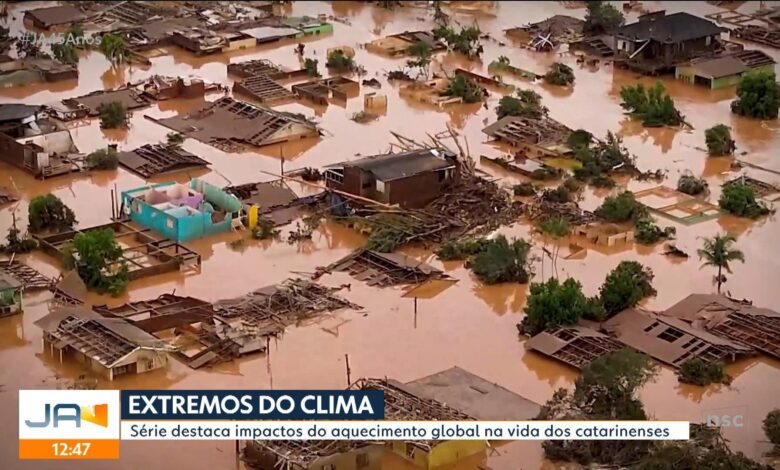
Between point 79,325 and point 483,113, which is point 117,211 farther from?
point 483,113

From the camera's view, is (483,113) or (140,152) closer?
(140,152)

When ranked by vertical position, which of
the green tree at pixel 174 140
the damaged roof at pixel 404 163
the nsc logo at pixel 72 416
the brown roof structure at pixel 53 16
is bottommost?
the brown roof structure at pixel 53 16

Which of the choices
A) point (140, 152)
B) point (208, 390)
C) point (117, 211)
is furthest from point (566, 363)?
point (140, 152)

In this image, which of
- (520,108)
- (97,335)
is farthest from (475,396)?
(520,108)

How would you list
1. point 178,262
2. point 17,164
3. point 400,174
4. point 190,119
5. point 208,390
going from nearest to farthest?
point 208,390 → point 178,262 → point 400,174 → point 17,164 → point 190,119

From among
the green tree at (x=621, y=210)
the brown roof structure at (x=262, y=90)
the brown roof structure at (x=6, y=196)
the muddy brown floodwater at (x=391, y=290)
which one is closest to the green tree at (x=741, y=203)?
the muddy brown floodwater at (x=391, y=290)

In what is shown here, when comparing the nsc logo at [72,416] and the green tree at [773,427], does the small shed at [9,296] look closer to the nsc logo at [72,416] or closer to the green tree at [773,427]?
the nsc logo at [72,416]

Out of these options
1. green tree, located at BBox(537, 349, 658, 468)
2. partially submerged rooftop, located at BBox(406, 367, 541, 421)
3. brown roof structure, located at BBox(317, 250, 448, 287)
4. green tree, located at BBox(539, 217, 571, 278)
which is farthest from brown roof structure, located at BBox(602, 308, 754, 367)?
green tree, located at BBox(539, 217, 571, 278)
